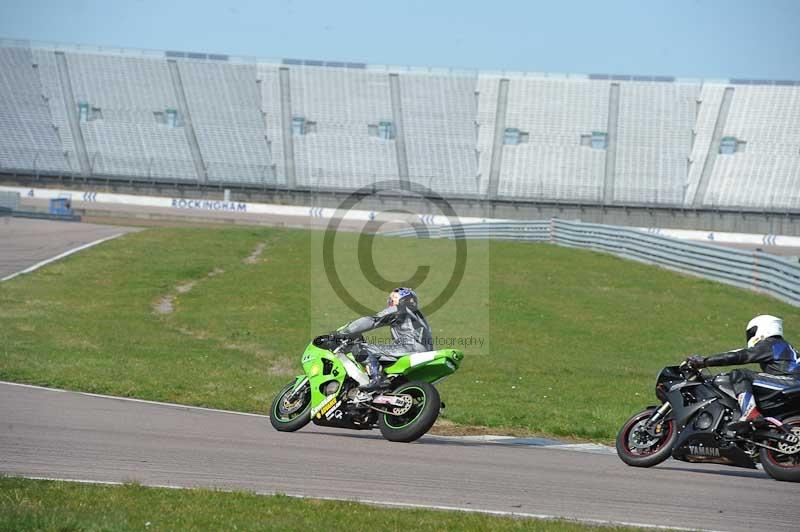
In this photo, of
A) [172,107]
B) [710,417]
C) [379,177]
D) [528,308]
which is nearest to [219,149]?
[172,107]

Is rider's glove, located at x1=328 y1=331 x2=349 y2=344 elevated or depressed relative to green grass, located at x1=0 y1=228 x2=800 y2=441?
elevated

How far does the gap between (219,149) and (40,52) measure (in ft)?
48.7

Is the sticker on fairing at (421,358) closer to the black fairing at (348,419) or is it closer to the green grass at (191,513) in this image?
the black fairing at (348,419)

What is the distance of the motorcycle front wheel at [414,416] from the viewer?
34.0 ft

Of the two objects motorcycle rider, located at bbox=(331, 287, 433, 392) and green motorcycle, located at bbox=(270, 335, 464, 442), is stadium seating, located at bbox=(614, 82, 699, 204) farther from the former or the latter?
green motorcycle, located at bbox=(270, 335, 464, 442)

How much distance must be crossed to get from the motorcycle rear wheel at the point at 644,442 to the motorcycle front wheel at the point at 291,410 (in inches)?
139

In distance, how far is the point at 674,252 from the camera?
30.5 meters

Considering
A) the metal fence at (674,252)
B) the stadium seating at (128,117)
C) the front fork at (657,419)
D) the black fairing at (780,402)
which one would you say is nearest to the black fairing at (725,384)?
the black fairing at (780,402)

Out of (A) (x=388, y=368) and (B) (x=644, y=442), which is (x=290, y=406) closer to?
(A) (x=388, y=368)

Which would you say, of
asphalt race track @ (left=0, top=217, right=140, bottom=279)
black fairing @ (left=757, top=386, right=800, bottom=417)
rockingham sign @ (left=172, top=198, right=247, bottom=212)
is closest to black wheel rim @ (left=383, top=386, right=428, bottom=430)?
black fairing @ (left=757, top=386, right=800, bottom=417)

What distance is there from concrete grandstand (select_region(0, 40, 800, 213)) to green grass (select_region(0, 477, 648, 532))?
53.7 metres

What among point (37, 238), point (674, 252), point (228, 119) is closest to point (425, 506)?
point (674, 252)

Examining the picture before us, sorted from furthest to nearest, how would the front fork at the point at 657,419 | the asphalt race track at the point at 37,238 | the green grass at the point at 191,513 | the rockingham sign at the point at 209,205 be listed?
1. the rockingham sign at the point at 209,205
2. the asphalt race track at the point at 37,238
3. the front fork at the point at 657,419
4. the green grass at the point at 191,513

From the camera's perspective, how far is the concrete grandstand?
202 feet
